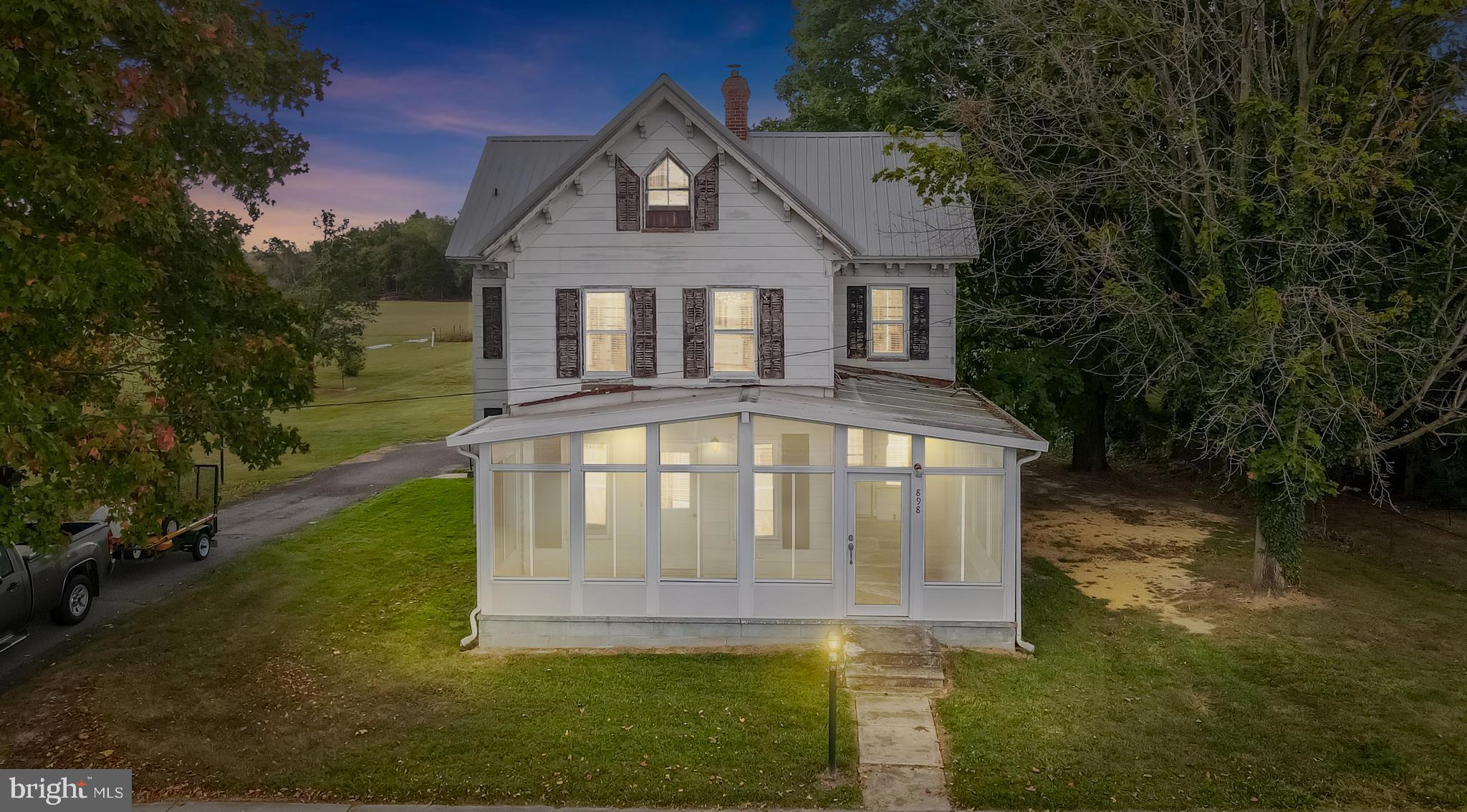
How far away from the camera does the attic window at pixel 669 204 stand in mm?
16828

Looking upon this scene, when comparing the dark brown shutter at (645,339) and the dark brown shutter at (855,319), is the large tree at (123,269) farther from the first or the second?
the dark brown shutter at (855,319)

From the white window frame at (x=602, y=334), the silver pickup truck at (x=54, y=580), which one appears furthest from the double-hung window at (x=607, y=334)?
the silver pickup truck at (x=54, y=580)

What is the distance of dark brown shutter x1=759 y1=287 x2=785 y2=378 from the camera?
17.0 metres

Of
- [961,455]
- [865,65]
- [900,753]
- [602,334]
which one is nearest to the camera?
[900,753]

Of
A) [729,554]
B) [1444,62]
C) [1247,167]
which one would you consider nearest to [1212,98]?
[1247,167]

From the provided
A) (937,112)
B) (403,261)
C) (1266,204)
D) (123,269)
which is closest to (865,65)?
(937,112)

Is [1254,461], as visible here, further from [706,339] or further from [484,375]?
[484,375]

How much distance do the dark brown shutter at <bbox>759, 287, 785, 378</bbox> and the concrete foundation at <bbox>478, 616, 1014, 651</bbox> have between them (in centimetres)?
482

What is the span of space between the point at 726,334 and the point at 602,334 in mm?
2246

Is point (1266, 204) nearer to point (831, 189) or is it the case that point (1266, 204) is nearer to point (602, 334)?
point (831, 189)

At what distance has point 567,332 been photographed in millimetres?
17125

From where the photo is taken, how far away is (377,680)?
520 inches

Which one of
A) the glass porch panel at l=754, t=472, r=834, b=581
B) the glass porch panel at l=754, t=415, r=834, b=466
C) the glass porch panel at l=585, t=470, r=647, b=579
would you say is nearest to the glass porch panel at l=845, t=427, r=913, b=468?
the glass porch panel at l=754, t=415, r=834, b=466

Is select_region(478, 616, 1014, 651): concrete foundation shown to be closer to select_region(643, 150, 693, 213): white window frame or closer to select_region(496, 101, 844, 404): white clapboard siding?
select_region(496, 101, 844, 404): white clapboard siding
